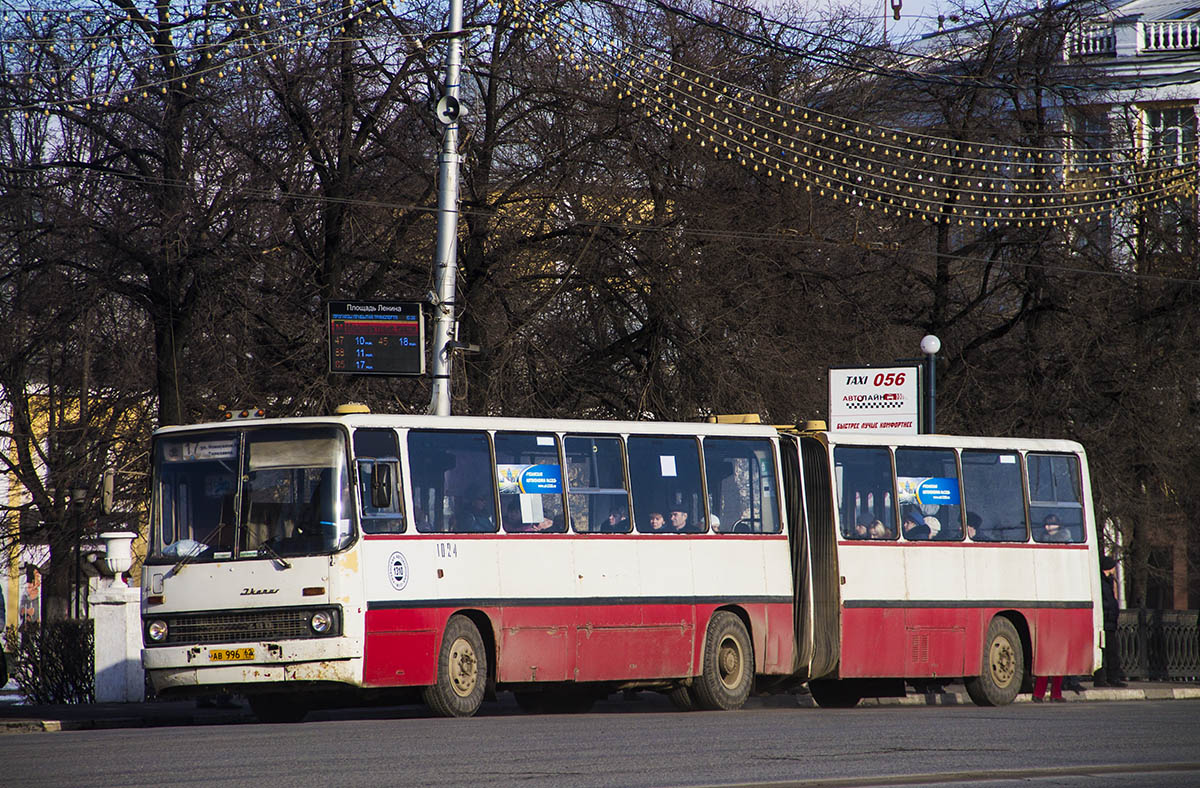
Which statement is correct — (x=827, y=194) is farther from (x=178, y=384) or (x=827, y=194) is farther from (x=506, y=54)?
(x=178, y=384)

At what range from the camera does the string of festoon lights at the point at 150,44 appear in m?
24.1

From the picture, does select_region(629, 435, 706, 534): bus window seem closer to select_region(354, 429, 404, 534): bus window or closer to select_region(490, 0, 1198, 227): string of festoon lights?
select_region(354, 429, 404, 534): bus window

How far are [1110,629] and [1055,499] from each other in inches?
217

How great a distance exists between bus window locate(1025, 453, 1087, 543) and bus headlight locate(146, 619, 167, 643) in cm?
1052

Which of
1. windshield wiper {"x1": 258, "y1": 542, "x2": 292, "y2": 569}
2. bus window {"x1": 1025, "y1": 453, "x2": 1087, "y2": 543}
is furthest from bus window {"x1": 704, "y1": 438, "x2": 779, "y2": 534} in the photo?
windshield wiper {"x1": 258, "y1": 542, "x2": 292, "y2": 569}

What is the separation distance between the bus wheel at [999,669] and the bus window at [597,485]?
529 cm

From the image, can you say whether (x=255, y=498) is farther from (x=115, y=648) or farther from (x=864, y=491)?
(x=864, y=491)

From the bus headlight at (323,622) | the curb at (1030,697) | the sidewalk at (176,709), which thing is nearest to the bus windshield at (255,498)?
the bus headlight at (323,622)

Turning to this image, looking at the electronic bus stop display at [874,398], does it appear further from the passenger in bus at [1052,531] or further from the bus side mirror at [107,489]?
the bus side mirror at [107,489]

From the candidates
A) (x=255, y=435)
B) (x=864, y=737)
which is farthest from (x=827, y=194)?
(x=864, y=737)

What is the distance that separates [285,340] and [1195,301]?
638 inches

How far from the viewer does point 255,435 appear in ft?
54.1

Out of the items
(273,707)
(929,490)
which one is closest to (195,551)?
(273,707)

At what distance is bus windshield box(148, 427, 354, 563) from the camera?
16.1 metres
